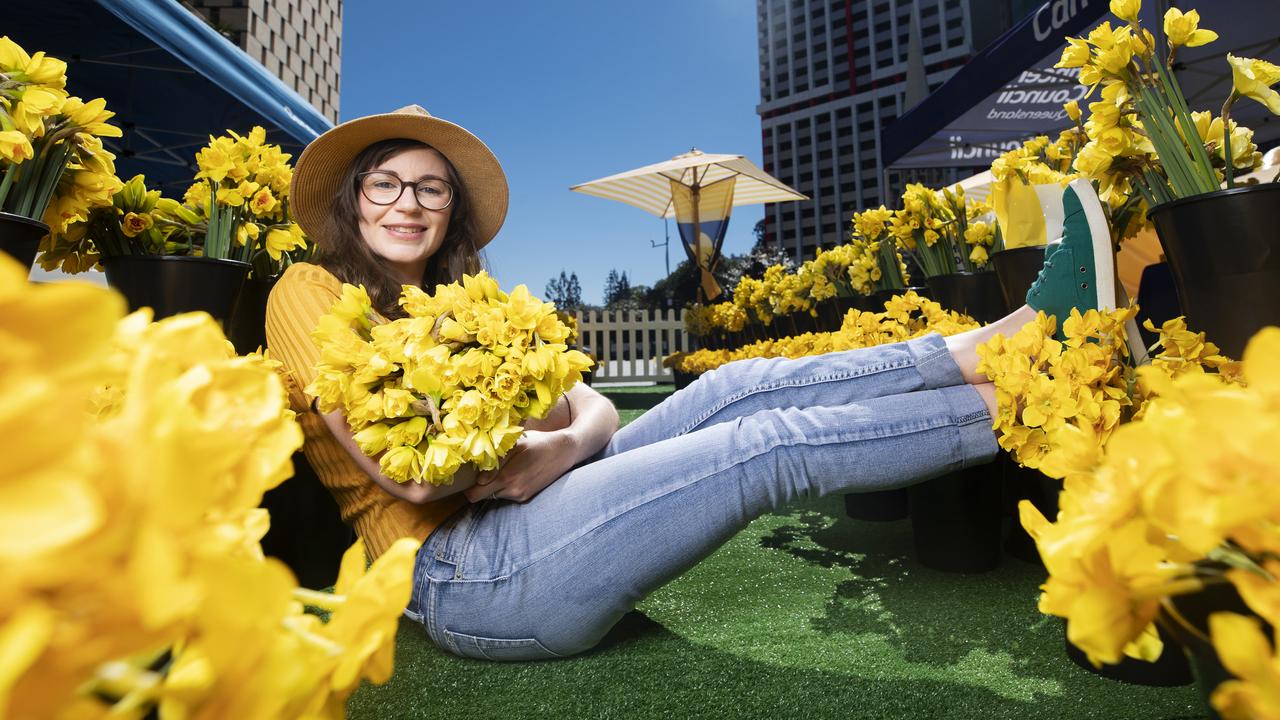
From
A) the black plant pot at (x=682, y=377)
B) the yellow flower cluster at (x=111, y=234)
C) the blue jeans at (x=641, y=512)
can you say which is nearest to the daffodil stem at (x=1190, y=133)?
the blue jeans at (x=641, y=512)

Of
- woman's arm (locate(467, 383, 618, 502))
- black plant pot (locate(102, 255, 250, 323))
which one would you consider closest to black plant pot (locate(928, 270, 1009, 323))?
woman's arm (locate(467, 383, 618, 502))

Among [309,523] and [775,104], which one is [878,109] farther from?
[309,523]

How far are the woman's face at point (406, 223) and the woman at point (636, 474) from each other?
0.16 metres

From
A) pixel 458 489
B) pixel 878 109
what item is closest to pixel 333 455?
pixel 458 489

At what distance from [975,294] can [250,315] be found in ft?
7.50

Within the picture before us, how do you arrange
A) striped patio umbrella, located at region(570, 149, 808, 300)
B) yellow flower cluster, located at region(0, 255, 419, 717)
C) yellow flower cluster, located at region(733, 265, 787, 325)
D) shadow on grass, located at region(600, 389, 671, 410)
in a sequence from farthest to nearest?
striped patio umbrella, located at region(570, 149, 808, 300) → shadow on grass, located at region(600, 389, 671, 410) → yellow flower cluster, located at region(733, 265, 787, 325) → yellow flower cluster, located at region(0, 255, 419, 717)

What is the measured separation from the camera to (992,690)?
3.40ft

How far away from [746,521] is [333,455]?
794mm

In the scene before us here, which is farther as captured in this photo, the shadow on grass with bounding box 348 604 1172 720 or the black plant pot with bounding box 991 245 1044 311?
the black plant pot with bounding box 991 245 1044 311

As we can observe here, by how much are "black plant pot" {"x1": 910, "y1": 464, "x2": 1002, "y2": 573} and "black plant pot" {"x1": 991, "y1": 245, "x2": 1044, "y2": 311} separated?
0.46 metres

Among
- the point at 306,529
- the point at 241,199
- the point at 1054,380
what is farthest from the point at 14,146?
the point at 1054,380

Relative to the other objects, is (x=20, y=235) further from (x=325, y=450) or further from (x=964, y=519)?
(x=964, y=519)

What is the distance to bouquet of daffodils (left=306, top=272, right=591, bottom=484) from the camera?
0.92 metres

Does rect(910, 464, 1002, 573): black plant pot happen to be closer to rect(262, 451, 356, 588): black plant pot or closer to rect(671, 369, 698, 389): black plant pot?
rect(262, 451, 356, 588): black plant pot
